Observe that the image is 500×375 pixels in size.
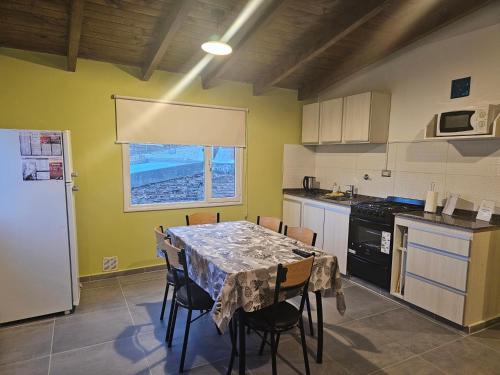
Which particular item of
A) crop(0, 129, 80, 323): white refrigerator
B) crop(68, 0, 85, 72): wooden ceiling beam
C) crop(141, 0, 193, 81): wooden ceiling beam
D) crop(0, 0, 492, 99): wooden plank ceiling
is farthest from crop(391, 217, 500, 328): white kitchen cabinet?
crop(68, 0, 85, 72): wooden ceiling beam

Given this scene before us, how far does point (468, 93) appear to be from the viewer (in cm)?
306

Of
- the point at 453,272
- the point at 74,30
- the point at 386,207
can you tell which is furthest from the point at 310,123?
the point at 74,30

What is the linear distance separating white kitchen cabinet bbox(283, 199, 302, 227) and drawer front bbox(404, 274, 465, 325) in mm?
1771

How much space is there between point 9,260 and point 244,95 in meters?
3.27

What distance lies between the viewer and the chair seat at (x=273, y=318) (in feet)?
6.26

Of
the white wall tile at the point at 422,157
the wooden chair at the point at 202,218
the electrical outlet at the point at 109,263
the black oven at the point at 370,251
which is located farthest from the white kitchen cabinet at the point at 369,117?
the electrical outlet at the point at 109,263

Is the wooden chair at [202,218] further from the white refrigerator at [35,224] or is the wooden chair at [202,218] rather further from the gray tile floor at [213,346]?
the white refrigerator at [35,224]

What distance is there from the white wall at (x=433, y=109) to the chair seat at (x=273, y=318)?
2259 mm

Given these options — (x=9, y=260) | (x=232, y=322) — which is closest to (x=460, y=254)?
(x=232, y=322)

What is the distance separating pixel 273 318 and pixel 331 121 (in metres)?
3.08

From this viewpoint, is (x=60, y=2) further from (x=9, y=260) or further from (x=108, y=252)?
(x=108, y=252)

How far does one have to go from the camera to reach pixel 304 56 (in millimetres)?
3494

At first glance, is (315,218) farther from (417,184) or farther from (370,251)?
(417,184)

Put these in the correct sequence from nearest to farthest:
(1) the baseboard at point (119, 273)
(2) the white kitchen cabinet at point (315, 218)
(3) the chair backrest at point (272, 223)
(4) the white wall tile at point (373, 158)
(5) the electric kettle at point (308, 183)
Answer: (3) the chair backrest at point (272, 223)
(1) the baseboard at point (119, 273)
(4) the white wall tile at point (373, 158)
(2) the white kitchen cabinet at point (315, 218)
(5) the electric kettle at point (308, 183)
